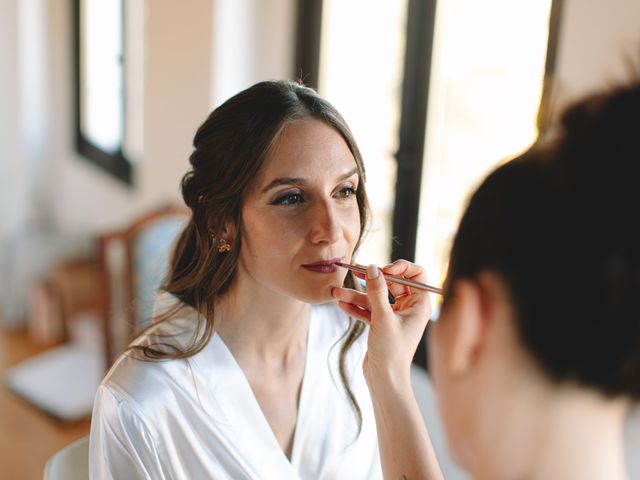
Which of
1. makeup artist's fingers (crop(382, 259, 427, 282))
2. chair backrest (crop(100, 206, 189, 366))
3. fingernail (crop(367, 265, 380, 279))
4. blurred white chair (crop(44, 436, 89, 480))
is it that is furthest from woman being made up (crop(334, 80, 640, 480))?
chair backrest (crop(100, 206, 189, 366))

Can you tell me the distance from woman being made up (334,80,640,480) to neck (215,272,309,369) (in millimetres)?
654

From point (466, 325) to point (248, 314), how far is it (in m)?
0.75

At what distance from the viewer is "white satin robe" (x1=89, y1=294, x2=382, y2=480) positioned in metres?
1.25

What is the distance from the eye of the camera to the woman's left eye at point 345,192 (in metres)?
1.32

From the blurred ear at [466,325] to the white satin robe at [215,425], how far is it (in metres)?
0.68

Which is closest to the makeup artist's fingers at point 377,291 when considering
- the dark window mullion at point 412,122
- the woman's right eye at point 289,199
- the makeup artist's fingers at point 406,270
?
the makeup artist's fingers at point 406,270

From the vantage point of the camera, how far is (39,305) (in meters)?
3.68

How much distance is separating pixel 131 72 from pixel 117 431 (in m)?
2.66

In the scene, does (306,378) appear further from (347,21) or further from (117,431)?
(347,21)

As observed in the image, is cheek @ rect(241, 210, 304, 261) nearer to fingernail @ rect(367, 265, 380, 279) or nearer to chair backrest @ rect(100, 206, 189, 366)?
fingernail @ rect(367, 265, 380, 279)

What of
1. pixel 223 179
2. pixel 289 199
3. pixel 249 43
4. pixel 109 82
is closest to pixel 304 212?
pixel 289 199

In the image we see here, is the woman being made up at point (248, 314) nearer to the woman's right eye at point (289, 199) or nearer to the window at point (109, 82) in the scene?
the woman's right eye at point (289, 199)

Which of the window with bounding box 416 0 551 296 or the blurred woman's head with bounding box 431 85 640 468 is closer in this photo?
the blurred woman's head with bounding box 431 85 640 468

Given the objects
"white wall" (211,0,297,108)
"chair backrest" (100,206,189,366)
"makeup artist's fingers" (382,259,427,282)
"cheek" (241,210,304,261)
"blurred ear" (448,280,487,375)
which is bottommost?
"chair backrest" (100,206,189,366)
